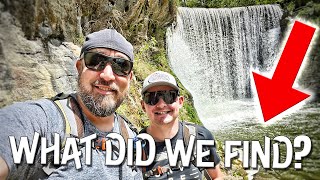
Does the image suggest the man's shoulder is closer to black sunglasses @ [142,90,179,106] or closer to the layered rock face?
black sunglasses @ [142,90,179,106]

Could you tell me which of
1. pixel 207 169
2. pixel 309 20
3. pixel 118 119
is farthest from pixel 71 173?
pixel 309 20

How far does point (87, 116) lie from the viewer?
174 cm

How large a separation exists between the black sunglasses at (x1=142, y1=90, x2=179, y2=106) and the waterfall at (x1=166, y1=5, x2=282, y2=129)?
31.7ft

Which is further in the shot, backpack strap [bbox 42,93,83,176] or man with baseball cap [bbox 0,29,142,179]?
backpack strap [bbox 42,93,83,176]

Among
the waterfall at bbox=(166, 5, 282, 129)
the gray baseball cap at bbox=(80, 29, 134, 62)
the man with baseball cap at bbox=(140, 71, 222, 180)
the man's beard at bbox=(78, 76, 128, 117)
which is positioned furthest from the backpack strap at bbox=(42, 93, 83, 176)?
the waterfall at bbox=(166, 5, 282, 129)

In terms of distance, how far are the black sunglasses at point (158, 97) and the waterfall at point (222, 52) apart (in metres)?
9.65

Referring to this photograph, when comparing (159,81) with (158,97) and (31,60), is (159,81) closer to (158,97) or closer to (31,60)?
(158,97)

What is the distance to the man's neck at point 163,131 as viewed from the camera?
7.62 ft

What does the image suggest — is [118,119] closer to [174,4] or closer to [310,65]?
[174,4]

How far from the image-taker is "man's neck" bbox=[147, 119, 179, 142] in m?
2.32

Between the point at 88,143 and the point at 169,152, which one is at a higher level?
the point at 88,143

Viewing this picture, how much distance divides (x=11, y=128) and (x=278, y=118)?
11.7 metres

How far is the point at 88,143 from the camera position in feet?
5.21

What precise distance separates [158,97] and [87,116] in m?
0.80
